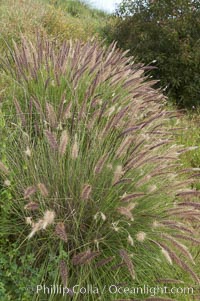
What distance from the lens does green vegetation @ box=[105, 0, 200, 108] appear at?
6.17 m

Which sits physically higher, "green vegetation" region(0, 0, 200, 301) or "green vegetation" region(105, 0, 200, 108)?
"green vegetation" region(105, 0, 200, 108)

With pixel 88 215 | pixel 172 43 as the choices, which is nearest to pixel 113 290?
pixel 88 215

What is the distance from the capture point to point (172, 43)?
20.2 ft

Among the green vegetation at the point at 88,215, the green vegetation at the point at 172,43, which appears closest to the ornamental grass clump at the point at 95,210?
the green vegetation at the point at 88,215

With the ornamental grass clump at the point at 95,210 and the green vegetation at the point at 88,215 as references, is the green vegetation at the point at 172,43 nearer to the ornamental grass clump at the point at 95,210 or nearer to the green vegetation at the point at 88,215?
the green vegetation at the point at 88,215

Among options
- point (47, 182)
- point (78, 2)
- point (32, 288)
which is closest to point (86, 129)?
point (47, 182)

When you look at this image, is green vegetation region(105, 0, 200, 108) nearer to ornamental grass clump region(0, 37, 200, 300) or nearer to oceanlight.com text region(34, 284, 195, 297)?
ornamental grass clump region(0, 37, 200, 300)

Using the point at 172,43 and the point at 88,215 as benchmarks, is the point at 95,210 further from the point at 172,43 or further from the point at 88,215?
the point at 172,43

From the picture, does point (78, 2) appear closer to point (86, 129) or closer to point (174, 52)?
point (174, 52)

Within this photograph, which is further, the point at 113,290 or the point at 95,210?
the point at 95,210

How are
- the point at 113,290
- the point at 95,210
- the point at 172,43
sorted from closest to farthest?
1. the point at 113,290
2. the point at 95,210
3. the point at 172,43

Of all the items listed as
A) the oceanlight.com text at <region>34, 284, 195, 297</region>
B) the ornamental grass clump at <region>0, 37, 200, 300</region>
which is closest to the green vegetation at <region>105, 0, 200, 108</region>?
the ornamental grass clump at <region>0, 37, 200, 300</region>

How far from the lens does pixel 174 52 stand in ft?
20.6

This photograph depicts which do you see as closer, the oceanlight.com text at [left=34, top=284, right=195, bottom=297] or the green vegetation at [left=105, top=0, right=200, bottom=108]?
the oceanlight.com text at [left=34, top=284, right=195, bottom=297]
